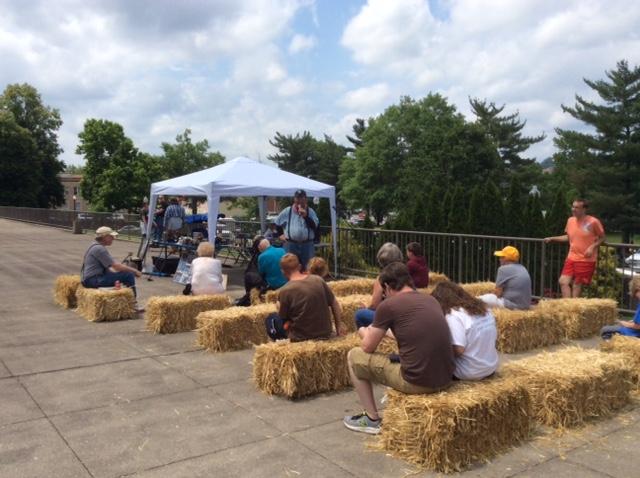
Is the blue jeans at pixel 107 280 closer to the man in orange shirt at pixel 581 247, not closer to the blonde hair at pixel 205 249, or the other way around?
the blonde hair at pixel 205 249

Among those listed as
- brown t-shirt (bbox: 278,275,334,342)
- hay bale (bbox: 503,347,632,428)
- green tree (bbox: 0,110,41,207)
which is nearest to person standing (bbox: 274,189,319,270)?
brown t-shirt (bbox: 278,275,334,342)

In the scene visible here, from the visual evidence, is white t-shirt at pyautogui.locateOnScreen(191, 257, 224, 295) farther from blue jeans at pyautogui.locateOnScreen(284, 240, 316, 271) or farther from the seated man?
blue jeans at pyautogui.locateOnScreen(284, 240, 316, 271)

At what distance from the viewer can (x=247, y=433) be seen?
14.7 ft

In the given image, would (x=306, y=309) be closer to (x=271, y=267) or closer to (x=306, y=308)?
(x=306, y=308)

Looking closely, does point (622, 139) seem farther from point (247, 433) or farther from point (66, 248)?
point (247, 433)

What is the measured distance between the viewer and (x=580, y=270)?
876cm

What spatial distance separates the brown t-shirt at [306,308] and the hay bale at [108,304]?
3.94 meters

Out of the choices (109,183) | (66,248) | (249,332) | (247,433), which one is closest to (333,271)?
(249,332)

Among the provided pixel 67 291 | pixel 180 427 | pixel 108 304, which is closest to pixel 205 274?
pixel 108 304

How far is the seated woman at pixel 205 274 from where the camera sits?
8.77 m

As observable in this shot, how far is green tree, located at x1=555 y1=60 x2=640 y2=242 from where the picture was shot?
159 ft

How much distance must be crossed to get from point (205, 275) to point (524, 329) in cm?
452

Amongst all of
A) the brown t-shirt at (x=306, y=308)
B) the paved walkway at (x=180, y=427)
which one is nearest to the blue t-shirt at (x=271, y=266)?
the paved walkway at (x=180, y=427)

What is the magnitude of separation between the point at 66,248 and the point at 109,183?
132 ft
